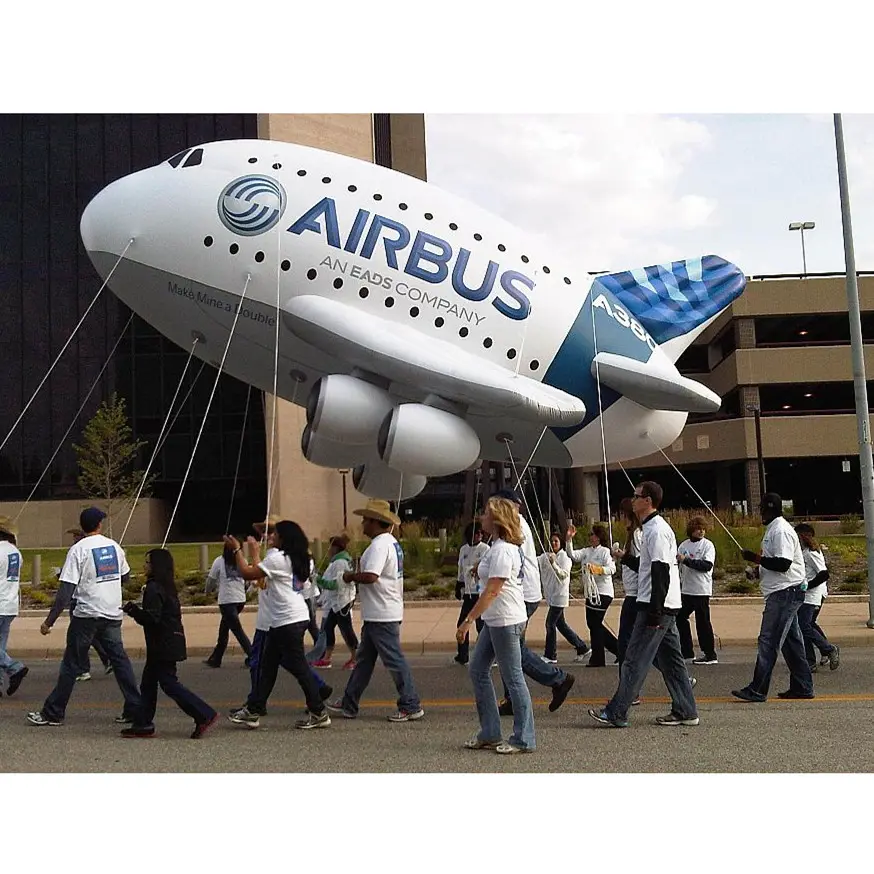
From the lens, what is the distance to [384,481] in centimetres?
936

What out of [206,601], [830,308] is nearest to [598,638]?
[206,601]

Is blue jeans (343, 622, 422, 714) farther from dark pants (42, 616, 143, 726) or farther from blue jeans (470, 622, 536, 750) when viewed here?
dark pants (42, 616, 143, 726)

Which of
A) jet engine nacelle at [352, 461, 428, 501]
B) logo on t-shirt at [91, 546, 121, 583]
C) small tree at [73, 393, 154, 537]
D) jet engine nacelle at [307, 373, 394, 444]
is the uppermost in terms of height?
small tree at [73, 393, 154, 537]

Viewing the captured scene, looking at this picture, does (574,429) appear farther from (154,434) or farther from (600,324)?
(154,434)

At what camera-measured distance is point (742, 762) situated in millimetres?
5484

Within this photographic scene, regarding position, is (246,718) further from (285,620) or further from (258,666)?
(285,620)

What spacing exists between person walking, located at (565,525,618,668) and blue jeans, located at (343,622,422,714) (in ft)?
9.77

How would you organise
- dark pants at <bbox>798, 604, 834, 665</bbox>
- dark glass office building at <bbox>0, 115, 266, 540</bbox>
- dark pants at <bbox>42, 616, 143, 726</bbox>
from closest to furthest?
dark pants at <bbox>42, 616, 143, 726</bbox>, dark pants at <bbox>798, 604, 834, 665</bbox>, dark glass office building at <bbox>0, 115, 266, 540</bbox>

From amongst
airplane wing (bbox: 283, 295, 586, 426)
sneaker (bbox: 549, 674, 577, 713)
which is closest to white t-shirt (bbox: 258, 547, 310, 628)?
sneaker (bbox: 549, 674, 577, 713)

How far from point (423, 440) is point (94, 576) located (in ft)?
9.88

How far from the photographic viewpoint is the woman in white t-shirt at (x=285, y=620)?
673 centimetres

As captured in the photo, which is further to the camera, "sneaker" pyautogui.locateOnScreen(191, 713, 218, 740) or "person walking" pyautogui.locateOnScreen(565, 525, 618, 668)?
"person walking" pyautogui.locateOnScreen(565, 525, 618, 668)

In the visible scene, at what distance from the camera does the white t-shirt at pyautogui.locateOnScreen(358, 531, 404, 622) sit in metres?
6.96

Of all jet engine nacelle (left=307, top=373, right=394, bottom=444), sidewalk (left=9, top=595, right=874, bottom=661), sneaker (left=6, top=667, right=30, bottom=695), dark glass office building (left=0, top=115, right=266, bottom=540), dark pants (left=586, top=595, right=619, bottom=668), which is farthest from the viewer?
dark glass office building (left=0, top=115, right=266, bottom=540)
